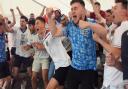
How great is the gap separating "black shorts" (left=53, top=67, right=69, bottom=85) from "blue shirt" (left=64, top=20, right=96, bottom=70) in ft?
1.62

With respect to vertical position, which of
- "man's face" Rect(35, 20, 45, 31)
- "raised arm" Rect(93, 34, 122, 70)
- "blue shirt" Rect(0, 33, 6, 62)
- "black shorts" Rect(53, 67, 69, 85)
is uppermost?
"man's face" Rect(35, 20, 45, 31)

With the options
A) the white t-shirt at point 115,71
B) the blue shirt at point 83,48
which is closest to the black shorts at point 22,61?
the blue shirt at point 83,48

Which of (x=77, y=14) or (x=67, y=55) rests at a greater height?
(x=77, y=14)

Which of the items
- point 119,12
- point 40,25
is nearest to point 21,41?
point 40,25

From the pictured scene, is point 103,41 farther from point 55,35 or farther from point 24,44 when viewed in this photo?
point 24,44

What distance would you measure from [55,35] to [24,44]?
2621mm

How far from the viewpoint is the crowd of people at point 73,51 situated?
4.00 metres

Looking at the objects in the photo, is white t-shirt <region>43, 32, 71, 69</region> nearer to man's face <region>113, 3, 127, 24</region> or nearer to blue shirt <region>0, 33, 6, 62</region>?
blue shirt <region>0, 33, 6, 62</region>

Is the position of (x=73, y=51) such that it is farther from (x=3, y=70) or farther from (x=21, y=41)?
(x=21, y=41)

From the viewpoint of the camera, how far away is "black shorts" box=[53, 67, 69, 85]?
19.3 feet

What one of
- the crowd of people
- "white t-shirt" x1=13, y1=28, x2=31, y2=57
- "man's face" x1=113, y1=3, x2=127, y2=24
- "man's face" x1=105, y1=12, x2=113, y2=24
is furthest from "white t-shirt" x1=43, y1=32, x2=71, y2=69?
"man's face" x1=113, y1=3, x2=127, y2=24

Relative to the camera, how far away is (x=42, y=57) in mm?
7512

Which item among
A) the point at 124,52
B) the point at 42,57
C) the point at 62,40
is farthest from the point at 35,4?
the point at 124,52

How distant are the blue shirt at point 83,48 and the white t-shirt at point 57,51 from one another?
59 cm
